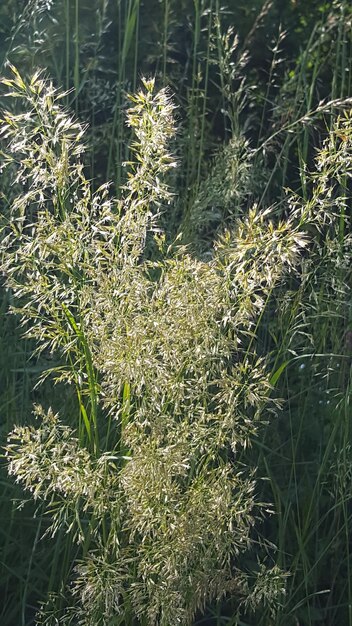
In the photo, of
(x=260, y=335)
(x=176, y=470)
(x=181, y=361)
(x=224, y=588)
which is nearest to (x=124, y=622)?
(x=224, y=588)

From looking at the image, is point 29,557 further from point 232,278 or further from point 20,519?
point 232,278

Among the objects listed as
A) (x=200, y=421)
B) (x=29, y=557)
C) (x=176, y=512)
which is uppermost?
(x=200, y=421)

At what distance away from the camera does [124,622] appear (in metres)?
2.07

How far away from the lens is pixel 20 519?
227 centimetres

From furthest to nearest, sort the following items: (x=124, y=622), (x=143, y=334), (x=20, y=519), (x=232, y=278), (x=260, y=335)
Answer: (x=260, y=335)
(x=20, y=519)
(x=124, y=622)
(x=232, y=278)
(x=143, y=334)

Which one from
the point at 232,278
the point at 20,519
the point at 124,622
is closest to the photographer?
the point at 232,278

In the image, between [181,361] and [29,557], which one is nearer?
[181,361]

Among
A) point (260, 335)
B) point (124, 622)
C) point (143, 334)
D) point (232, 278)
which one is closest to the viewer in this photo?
point (143, 334)

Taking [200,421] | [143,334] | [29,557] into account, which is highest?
[143,334]

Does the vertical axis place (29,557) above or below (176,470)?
below

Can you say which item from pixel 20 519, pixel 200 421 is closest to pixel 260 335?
pixel 20 519

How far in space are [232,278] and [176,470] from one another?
367 millimetres

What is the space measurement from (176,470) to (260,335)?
1169 millimetres

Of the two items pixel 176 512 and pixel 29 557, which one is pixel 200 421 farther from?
pixel 29 557
